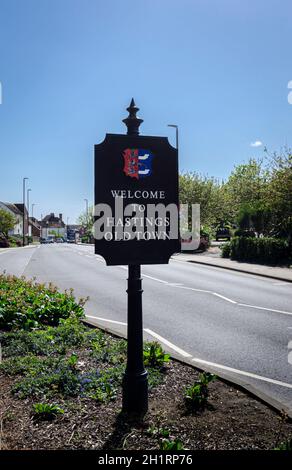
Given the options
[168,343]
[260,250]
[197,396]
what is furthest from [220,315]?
[260,250]

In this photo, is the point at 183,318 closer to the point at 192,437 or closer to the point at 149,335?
the point at 149,335

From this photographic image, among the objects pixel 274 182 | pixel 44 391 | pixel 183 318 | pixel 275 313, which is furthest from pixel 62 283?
pixel 274 182

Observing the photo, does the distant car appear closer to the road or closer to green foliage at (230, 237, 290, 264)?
green foliage at (230, 237, 290, 264)

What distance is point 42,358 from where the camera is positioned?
208 inches

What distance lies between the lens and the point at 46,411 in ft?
12.2

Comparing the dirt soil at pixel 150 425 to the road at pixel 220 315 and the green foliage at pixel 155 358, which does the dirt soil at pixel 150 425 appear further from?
the road at pixel 220 315

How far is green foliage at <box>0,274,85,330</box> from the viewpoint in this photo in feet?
22.2

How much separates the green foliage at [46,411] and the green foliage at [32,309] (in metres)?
2.98

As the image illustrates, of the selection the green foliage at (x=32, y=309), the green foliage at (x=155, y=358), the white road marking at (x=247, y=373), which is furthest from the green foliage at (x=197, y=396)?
the green foliage at (x=32, y=309)

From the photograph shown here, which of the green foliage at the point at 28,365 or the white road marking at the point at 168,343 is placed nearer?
the green foliage at the point at 28,365

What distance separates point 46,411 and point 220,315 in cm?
A: 607

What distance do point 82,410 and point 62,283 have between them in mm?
11390

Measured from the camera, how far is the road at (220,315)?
5.87 metres

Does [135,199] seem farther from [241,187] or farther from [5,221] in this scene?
[5,221]
